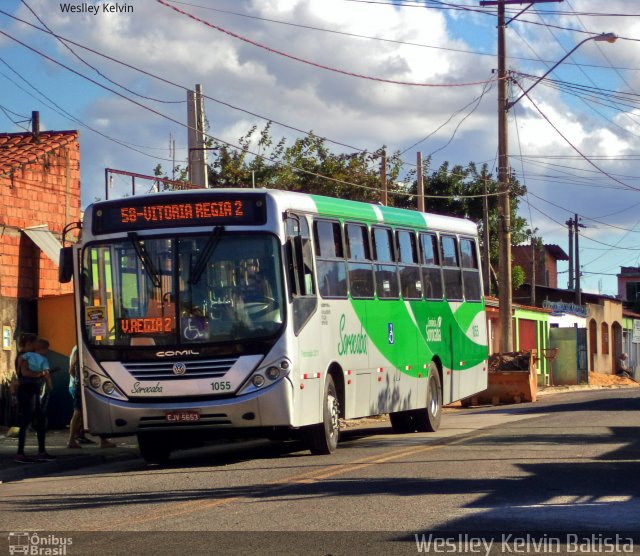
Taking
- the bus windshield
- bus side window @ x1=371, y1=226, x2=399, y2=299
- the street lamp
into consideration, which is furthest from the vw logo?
→ the street lamp

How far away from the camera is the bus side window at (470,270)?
872 inches

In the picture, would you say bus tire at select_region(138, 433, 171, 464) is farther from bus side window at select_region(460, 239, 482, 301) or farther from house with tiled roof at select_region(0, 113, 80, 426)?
bus side window at select_region(460, 239, 482, 301)

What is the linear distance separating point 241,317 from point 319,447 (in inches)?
91.2

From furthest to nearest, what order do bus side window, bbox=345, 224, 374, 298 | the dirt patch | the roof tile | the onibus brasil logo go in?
the dirt patch
the roof tile
bus side window, bbox=345, 224, 374, 298
the onibus brasil logo

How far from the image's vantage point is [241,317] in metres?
14.1

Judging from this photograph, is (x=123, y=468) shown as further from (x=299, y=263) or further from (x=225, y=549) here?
(x=225, y=549)

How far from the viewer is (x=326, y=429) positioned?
1540cm

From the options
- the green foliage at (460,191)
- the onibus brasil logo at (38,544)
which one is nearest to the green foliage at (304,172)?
the green foliage at (460,191)

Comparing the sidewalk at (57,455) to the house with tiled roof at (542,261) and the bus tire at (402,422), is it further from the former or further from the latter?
the house with tiled roof at (542,261)

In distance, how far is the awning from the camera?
21281 millimetres

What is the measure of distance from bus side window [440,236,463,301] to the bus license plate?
7988mm

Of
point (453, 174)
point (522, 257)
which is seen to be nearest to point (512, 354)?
point (453, 174)

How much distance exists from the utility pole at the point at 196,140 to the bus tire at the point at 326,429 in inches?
348

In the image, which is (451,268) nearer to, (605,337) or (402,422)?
(402,422)
